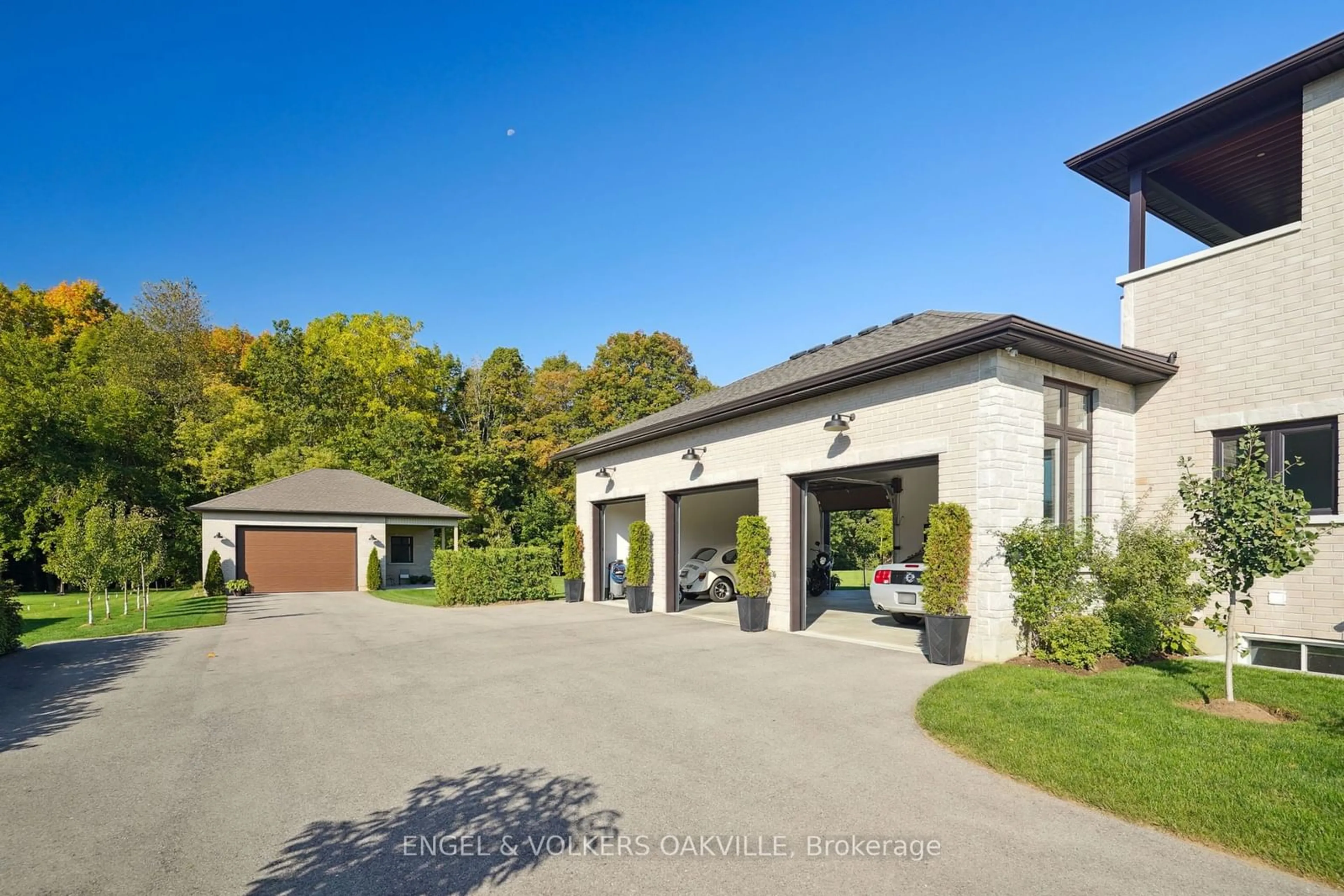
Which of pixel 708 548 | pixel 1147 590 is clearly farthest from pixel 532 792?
pixel 708 548

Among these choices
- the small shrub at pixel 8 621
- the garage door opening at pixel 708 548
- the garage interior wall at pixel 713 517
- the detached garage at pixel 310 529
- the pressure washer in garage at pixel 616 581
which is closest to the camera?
the small shrub at pixel 8 621

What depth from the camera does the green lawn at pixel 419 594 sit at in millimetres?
19359

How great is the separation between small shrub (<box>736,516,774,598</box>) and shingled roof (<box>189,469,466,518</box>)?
17995 mm

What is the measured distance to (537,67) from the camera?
14.2 m

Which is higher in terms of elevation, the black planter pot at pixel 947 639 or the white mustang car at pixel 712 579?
the black planter pot at pixel 947 639

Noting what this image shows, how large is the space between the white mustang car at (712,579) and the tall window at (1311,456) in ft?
35.4

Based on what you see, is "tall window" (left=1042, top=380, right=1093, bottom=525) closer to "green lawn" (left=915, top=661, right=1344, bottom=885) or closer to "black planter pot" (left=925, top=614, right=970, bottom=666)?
"black planter pot" (left=925, top=614, right=970, bottom=666)

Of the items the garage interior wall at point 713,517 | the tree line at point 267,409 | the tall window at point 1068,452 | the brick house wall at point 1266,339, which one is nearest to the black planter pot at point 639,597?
the garage interior wall at point 713,517

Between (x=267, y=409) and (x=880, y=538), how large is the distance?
32511mm

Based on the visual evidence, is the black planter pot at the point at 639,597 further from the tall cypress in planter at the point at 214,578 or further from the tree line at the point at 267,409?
the tall cypress in planter at the point at 214,578

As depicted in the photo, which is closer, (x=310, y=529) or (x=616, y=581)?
(x=616, y=581)

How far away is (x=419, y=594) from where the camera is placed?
881 inches

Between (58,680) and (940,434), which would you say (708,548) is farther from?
(58,680)

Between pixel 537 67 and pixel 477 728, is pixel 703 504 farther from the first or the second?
pixel 477 728
